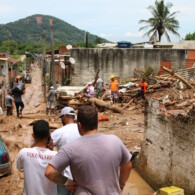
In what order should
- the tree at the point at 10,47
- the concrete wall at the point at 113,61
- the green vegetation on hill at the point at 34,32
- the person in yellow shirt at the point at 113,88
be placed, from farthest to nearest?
1. the green vegetation on hill at the point at 34,32
2. the tree at the point at 10,47
3. the concrete wall at the point at 113,61
4. the person in yellow shirt at the point at 113,88

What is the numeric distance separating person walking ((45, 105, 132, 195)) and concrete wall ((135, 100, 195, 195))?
4.66m

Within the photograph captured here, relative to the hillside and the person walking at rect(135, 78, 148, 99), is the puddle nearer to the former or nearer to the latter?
the person walking at rect(135, 78, 148, 99)

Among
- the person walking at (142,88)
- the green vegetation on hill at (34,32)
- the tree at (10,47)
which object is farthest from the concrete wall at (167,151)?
the green vegetation on hill at (34,32)

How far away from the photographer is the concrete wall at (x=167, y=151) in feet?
24.2

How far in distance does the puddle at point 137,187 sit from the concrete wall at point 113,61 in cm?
1436

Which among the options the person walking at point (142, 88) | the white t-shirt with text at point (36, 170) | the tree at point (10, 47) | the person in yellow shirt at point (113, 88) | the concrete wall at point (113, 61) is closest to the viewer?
the white t-shirt with text at point (36, 170)

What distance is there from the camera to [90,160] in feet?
9.31

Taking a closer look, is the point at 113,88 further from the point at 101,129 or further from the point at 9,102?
the point at 9,102

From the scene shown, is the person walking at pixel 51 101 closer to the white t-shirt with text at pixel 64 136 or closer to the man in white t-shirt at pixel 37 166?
the white t-shirt with text at pixel 64 136

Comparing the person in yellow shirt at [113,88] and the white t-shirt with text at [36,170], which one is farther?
the person in yellow shirt at [113,88]

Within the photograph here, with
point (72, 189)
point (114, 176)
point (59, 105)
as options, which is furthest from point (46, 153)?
point (59, 105)

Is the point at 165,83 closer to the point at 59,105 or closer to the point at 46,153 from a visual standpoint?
the point at 59,105

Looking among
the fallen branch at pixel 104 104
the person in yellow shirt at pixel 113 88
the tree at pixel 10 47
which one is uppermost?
the tree at pixel 10 47

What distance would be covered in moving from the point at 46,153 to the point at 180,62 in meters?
22.8
